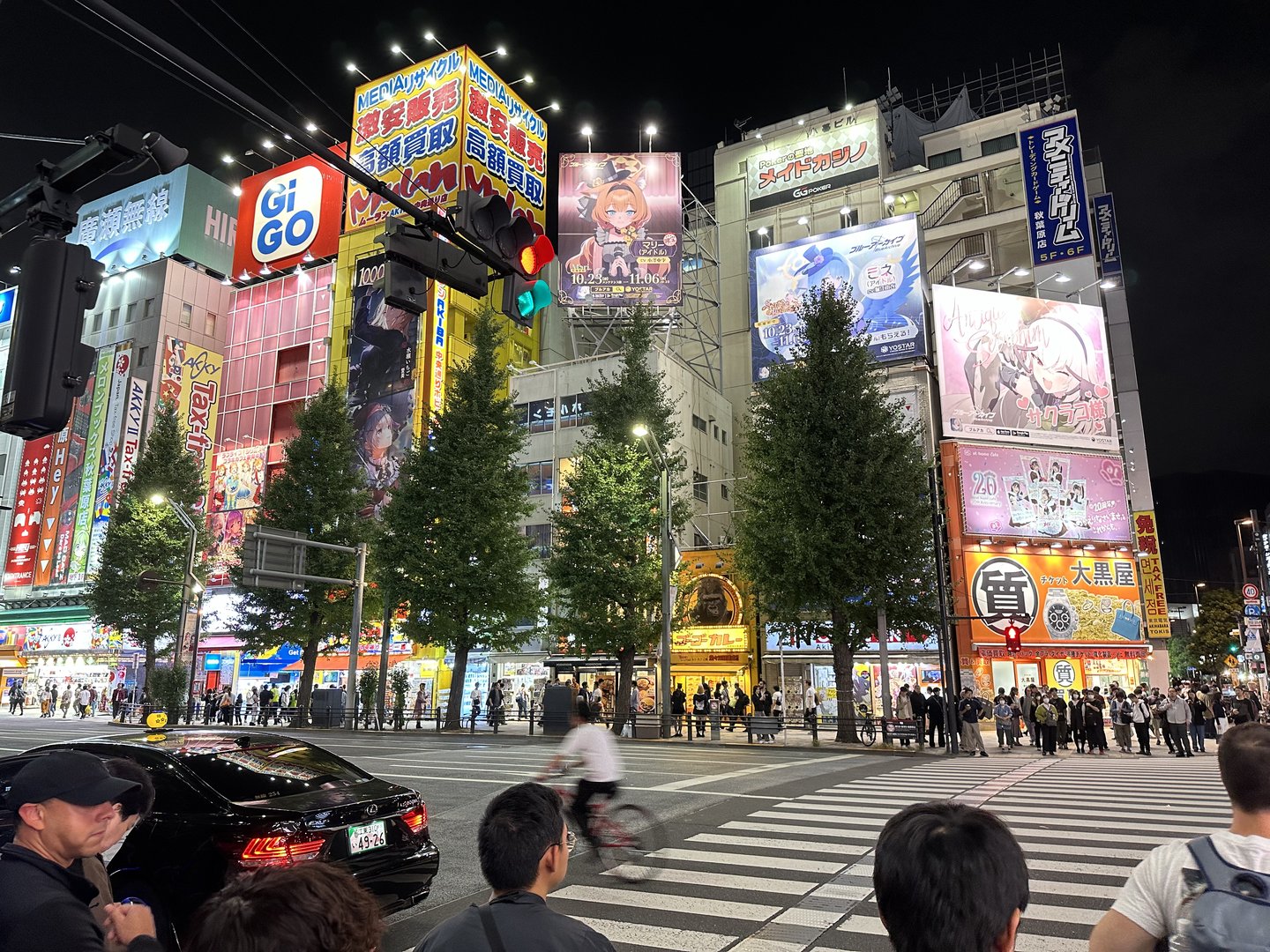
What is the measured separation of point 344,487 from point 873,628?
2171 cm

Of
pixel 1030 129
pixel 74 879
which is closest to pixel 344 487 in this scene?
pixel 74 879

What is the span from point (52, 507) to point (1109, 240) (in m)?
71.6

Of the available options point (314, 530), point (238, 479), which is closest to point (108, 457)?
point (238, 479)

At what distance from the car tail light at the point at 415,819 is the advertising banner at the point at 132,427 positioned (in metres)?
56.1

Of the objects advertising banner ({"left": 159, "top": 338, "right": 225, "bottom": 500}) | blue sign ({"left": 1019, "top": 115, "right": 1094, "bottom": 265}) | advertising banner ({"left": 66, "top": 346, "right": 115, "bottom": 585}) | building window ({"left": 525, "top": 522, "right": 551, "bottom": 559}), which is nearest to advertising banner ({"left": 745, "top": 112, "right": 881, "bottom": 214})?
blue sign ({"left": 1019, "top": 115, "right": 1094, "bottom": 265})

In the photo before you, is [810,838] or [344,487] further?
[344,487]

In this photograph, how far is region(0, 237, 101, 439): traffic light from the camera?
404 cm

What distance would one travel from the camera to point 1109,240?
4884 cm

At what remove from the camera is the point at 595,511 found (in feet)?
98.4

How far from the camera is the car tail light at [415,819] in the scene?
5771 mm

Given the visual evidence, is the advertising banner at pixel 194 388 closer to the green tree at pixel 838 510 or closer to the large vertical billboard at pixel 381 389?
the large vertical billboard at pixel 381 389

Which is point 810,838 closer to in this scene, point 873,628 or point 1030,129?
point 873,628

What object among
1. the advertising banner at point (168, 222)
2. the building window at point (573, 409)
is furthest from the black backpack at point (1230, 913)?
the advertising banner at point (168, 222)

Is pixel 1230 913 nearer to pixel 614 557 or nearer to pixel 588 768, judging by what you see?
pixel 588 768
